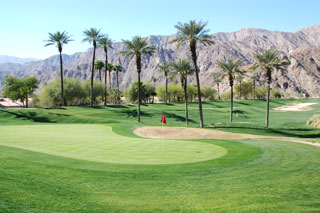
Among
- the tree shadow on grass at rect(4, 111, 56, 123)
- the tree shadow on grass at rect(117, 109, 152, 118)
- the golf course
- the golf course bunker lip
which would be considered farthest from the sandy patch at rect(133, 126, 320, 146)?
the tree shadow on grass at rect(117, 109, 152, 118)

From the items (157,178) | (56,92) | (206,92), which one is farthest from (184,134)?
(206,92)

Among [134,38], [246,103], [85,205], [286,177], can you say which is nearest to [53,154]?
[85,205]

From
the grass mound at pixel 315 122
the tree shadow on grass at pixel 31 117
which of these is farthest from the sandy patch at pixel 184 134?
the tree shadow on grass at pixel 31 117

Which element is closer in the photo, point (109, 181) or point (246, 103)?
point (109, 181)

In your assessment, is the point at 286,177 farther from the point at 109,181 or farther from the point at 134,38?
the point at 134,38

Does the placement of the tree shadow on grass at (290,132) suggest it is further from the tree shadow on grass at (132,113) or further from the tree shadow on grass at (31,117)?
the tree shadow on grass at (31,117)

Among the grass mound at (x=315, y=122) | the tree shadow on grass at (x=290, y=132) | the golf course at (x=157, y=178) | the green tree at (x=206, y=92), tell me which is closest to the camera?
the golf course at (x=157, y=178)

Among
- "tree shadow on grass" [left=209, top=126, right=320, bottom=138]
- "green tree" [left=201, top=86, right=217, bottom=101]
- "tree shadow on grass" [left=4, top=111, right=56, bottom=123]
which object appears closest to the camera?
"tree shadow on grass" [left=209, top=126, right=320, bottom=138]

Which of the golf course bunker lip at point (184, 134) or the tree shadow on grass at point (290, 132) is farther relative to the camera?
the tree shadow on grass at point (290, 132)

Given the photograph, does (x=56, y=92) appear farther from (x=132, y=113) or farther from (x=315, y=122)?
(x=315, y=122)

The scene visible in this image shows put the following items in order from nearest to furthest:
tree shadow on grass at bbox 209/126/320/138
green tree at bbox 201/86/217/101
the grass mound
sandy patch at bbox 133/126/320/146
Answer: sandy patch at bbox 133/126/320/146
tree shadow on grass at bbox 209/126/320/138
the grass mound
green tree at bbox 201/86/217/101

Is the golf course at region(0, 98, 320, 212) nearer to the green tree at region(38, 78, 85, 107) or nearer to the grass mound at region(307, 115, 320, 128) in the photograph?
the grass mound at region(307, 115, 320, 128)

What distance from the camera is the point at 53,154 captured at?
15477 millimetres

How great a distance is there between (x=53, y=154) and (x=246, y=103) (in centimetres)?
10841
